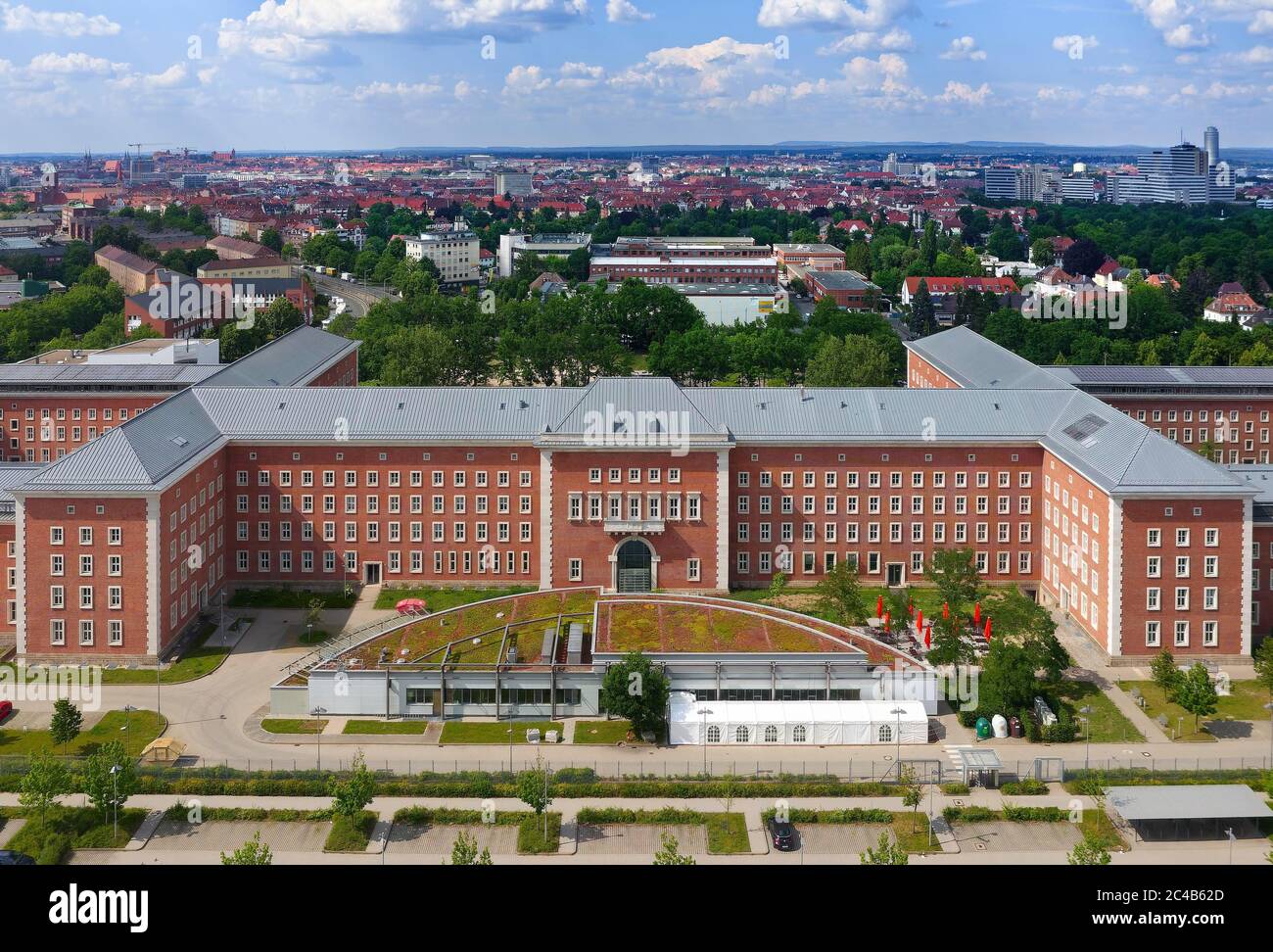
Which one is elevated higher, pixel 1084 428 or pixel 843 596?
pixel 1084 428

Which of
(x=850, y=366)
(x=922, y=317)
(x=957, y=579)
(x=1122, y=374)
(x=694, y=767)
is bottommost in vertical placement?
(x=694, y=767)

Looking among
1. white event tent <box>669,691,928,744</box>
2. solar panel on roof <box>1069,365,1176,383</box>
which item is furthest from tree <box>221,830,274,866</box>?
solar panel on roof <box>1069,365,1176,383</box>

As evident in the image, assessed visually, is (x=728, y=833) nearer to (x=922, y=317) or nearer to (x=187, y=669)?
(x=187, y=669)

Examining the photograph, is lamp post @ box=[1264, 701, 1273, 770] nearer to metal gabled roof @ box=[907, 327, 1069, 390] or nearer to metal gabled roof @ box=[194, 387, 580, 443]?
metal gabled roof @ box=[907, 327, 1069, 390]

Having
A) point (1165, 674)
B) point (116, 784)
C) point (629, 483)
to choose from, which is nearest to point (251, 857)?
point (116, 784)

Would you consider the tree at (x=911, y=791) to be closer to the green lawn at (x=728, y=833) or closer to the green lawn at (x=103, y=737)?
the green lawn at (x=728, y=833)

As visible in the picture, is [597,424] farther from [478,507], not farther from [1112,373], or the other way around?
[1112,373]

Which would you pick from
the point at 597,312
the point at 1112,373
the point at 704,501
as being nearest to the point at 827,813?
the point at 704,501
